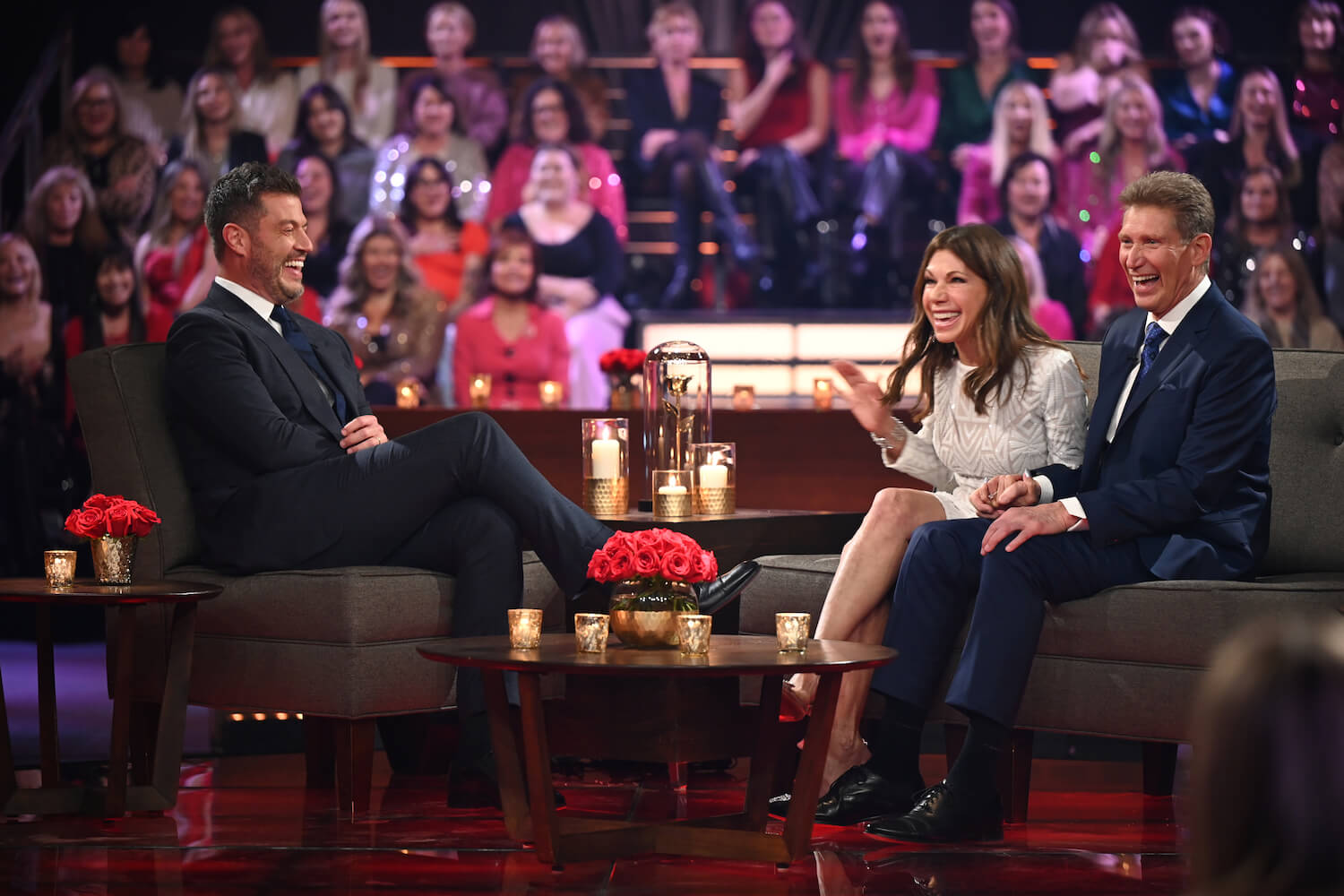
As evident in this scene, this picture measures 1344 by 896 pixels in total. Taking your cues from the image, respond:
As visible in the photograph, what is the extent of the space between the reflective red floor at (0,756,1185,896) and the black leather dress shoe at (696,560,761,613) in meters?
0.43

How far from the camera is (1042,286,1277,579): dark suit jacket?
2818mm

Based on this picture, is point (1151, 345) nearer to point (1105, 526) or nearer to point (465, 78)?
point (1105, 526)

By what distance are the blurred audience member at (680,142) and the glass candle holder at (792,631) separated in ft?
16.5

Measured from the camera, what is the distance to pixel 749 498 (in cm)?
436

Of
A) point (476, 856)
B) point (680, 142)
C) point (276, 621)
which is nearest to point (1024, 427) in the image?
point (476, 856)

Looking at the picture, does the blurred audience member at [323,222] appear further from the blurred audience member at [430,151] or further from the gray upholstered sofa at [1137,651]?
the gray upholstered sofa at [1137,651]

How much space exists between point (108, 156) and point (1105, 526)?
18.7 feet

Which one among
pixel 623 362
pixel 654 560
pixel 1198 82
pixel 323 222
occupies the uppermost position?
pixel 1198 82

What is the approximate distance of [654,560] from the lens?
2.37 metres

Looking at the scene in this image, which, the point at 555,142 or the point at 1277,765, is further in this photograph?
the point at 555,142

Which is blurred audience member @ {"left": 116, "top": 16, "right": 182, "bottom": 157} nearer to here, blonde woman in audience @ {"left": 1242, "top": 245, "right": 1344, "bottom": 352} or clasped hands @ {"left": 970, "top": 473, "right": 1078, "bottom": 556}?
blonde woman in audience @ {"left": 1242, "top": 245, "right": 1344, "bottom": 352}

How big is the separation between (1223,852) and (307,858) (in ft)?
6.56

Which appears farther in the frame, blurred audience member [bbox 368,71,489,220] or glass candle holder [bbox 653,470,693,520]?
blurred audience member [bbox 368,71,489,220]

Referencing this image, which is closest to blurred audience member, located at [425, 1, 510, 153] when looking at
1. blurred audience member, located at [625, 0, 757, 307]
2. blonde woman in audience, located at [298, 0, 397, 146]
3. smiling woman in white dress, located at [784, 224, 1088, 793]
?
blonde woman in audience, located at [298, 0, 397, 146]
